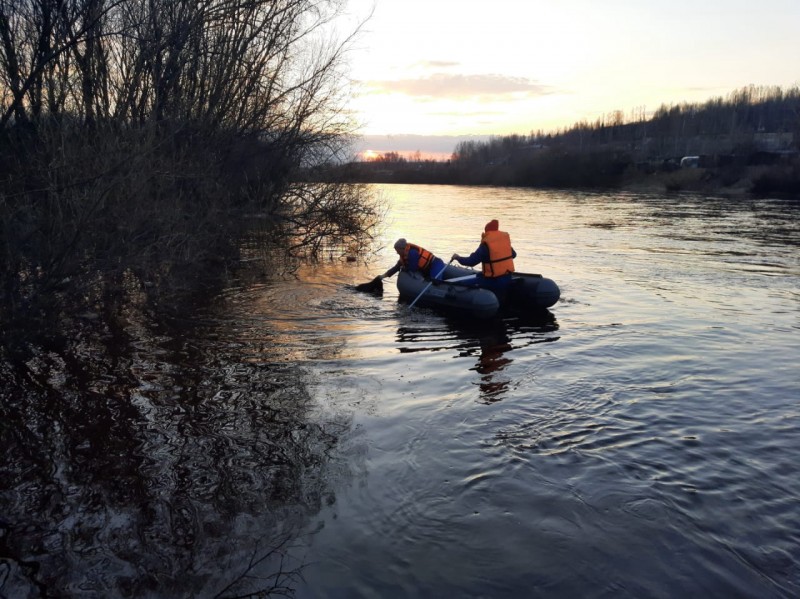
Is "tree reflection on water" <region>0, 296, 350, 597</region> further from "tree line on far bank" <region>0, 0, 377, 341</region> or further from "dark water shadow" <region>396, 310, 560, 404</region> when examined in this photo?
"dark water shadow" <region>396, 310, 560, 404</region>

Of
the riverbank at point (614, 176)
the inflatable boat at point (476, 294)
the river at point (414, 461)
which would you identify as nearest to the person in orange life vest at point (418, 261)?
the inflatable boat at point (476, 294)

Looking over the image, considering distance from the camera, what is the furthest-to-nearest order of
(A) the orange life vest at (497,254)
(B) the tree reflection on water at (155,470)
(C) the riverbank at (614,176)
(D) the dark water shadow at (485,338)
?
(C) the riverbank at (614,176)
(A) the orange life vest at (497,254)
(D) the dark water shadow at (485,338)
(B) the tree reflection on water at (155,470)

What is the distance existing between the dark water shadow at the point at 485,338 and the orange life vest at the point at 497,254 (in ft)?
2.79

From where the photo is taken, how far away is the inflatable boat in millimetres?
10859

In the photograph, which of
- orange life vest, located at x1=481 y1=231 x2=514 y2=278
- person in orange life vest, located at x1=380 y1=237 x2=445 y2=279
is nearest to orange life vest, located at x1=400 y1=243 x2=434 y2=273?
person in orange life vest, located at x1=380 y1=237 x2=445 y2=279

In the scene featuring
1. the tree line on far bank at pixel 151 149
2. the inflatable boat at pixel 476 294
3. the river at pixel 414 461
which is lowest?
the river at pixel 414 461

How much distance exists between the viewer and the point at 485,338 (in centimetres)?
1021

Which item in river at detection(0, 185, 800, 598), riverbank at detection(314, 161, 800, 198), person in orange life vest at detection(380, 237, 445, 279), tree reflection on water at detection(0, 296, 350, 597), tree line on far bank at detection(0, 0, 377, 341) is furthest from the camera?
riverbank at detection(314, 161, 800, 198)

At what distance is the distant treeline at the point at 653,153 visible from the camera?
51.0m

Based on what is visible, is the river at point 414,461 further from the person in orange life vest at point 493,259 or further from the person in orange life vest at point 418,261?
the person in orange life vest at point 418,261

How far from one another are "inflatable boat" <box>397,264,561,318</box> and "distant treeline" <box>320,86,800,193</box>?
5995mm

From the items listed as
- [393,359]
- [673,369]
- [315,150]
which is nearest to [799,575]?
[673,369]

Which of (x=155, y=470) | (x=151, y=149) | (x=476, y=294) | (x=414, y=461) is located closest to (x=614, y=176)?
(x=476, y=294)

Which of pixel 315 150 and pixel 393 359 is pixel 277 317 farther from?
pixel 315 150
